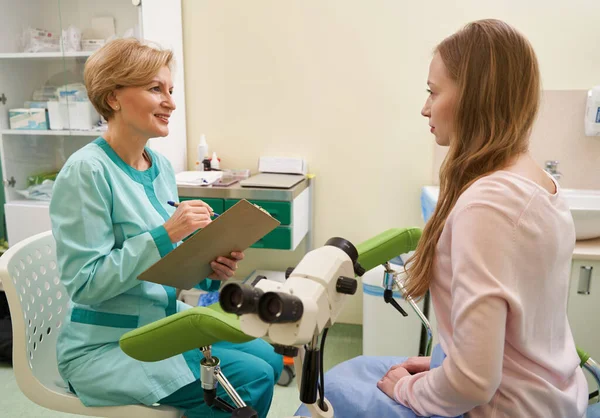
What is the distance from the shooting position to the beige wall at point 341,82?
235 centimetres

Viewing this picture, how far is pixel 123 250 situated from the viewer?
118 centimetres

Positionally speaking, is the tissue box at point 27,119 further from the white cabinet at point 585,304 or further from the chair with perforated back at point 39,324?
the white cabinet at point 585,304

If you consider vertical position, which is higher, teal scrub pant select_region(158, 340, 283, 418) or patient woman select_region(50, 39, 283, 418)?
patient woman select_region(50, 39, 283, 418)

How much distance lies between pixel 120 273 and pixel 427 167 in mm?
1827

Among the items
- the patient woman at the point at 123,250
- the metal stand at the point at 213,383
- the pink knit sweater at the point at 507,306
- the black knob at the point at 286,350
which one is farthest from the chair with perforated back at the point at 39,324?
the pink knit sweater at the point at 507,306

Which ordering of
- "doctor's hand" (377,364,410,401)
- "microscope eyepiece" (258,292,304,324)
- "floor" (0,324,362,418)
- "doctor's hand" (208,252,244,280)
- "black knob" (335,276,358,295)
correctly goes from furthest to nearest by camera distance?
"floor" (0,324,362,418), "doctor's hand" (208,252,244,280), "doctor's hand" (377,364,410,401), "black knob" (335,276,358,295), "microscope eyepiece" (258,292,304,324)

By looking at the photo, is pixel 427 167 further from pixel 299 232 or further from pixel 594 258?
pixel 594 258

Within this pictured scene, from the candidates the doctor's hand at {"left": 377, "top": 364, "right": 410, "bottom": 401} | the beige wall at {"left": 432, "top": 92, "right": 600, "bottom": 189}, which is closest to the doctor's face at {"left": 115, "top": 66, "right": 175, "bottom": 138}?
the doctor's hand at {"left": 377, "top": 364, "right": 410, "bottom": 401}

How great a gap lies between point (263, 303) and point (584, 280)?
1.60 m

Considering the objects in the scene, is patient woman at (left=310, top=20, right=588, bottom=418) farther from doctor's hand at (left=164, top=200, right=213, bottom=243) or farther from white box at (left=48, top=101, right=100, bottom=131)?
white box at (left=48, top=101, right=100, bottom=131)

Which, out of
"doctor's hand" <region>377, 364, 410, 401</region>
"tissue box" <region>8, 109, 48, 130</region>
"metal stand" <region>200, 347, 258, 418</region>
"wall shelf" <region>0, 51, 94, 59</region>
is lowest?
"doctor's hand" <region>377, 364, 410, 401</region>

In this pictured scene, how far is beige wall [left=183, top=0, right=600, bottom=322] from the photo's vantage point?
2.35 metres

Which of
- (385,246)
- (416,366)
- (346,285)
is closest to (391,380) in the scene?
(416,366)

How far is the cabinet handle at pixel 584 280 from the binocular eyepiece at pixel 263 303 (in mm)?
1539
